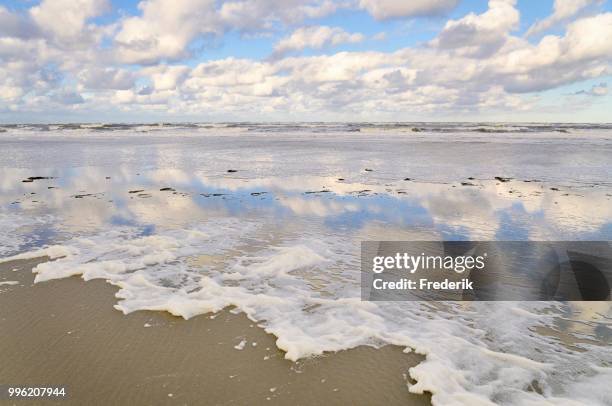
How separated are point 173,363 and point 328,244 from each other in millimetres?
5006

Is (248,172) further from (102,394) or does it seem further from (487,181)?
(102,394)

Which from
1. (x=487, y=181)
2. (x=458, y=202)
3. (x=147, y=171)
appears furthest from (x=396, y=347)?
(x=147, y=171)

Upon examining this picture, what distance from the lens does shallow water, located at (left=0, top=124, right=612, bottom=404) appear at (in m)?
5.04

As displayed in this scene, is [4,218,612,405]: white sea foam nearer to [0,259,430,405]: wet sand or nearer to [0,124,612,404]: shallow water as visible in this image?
[0,124,612,404]: shallow water

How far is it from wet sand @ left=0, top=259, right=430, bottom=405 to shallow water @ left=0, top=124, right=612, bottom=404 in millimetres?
280

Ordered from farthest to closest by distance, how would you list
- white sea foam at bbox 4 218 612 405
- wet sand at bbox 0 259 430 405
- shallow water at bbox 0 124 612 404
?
shallow water at bbox 0 124 612 404
white sea foam at bbox 4 218 612 405
wet sand at bbox 0 259 430 405

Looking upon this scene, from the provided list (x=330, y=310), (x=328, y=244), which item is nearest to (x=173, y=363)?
(x=330, y=310)

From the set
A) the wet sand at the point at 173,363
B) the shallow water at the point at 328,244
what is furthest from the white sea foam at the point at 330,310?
the wet sand at the point at 173,363

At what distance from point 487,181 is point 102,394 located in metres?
17.1

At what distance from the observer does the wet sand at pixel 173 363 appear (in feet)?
14.2

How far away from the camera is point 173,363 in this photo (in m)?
4.84

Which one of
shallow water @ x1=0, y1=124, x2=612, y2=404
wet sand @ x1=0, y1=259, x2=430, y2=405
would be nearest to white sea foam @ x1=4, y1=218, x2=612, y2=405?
shallow water @ x1=0, y1=124, x2=612, y2=404

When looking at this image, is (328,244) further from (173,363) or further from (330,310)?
(173,363)

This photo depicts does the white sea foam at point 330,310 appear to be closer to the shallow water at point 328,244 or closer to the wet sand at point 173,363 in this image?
the shallow water at point 328,244
